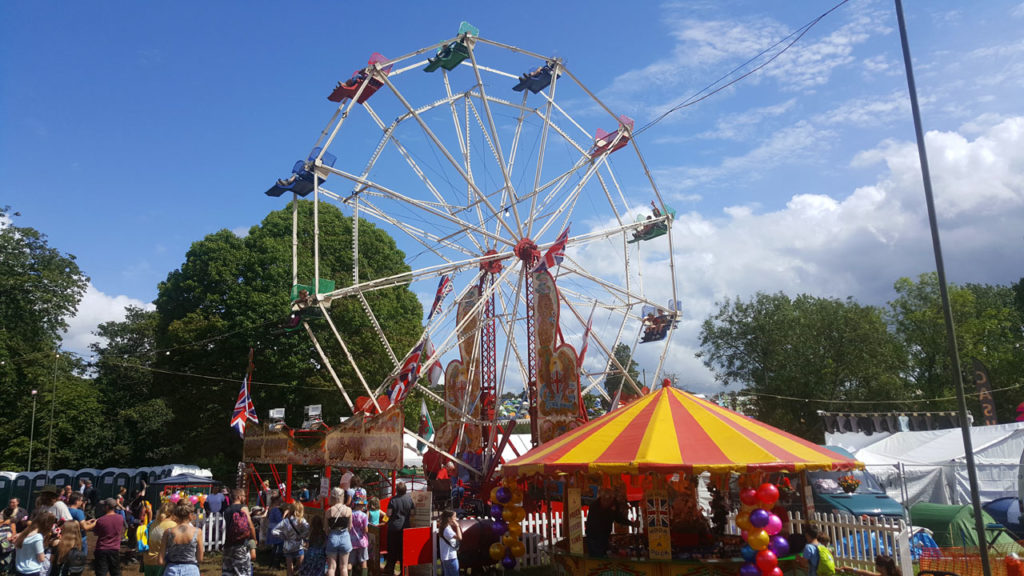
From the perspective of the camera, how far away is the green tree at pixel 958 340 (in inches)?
1454

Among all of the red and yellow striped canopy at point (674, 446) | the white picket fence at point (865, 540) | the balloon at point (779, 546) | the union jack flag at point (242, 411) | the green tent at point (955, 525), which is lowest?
the green tent at point (955, 525)

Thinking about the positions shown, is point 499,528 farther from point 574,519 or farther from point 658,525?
point 658,525

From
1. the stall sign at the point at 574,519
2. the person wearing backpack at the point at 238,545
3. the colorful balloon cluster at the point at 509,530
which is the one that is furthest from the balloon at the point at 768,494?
the person wearing backpack at the point at 238,545

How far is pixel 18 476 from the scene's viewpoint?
23.3 metres

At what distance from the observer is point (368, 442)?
14445mm

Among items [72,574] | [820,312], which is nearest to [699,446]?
[72,574]

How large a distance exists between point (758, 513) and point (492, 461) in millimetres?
10702

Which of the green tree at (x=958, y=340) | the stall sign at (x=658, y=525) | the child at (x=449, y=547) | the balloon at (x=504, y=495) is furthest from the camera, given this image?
the green tree at (x=958, y=340)

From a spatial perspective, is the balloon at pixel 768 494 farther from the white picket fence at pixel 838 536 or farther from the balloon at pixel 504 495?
the balloon at pixel 504 495

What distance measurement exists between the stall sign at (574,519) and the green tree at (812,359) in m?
29.4

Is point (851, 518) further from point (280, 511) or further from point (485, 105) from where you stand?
point (485, 105)

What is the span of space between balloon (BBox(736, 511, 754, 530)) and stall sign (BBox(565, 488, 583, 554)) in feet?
7.14

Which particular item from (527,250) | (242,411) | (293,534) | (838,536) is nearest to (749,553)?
(838,536)

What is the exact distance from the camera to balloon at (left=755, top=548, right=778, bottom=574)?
801 cm
